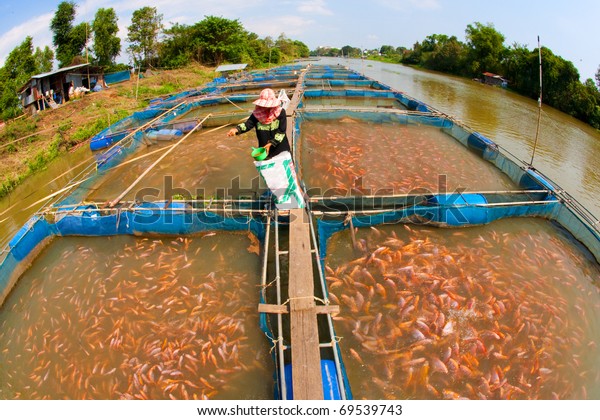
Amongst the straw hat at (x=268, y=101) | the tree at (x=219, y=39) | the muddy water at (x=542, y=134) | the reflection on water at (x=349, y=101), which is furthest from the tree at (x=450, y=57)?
the straw hat at (x=268, y=101)

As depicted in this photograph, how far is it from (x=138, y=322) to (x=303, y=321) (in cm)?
272

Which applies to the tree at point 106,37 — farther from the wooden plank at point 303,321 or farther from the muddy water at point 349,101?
the wooden plank at point 303,321

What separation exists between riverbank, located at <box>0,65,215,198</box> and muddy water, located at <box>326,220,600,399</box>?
924cm

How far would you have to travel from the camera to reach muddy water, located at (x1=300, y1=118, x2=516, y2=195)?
27.4 feet

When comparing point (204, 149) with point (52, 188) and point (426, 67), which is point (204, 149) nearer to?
point (52, 188)

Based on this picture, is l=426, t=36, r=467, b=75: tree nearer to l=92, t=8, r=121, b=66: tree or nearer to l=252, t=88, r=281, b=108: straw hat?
l=92, t=8, r=121, b=66: tree

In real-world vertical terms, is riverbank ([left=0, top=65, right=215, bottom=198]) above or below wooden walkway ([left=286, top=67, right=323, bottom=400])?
above

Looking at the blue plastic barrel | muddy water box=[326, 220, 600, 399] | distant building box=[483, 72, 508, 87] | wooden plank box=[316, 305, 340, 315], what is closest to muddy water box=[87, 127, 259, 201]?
muddy water box=[326, 220, 600, 399]

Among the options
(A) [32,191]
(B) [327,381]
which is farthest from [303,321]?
(A) [32,191]

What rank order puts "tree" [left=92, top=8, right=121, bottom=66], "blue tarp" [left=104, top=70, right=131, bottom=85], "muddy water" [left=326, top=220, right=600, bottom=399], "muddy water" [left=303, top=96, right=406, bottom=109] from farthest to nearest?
"tree" [left=92, top=8, right=121, bottom=66] < "blue tarp" [left=104, top=70, right=131, bottom=85] < "muddy water" [left=303, top=96, right=406, bottom=109] < "muddy water" [left=326, top=220, right=600, bottom=399]

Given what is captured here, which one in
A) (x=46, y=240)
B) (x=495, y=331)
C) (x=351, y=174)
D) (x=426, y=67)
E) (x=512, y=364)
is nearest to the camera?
(x=512, y=364)

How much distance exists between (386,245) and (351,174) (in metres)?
3.35

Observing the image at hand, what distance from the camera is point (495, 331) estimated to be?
443 cm

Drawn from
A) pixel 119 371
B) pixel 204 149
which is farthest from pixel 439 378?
pixel 204 149
